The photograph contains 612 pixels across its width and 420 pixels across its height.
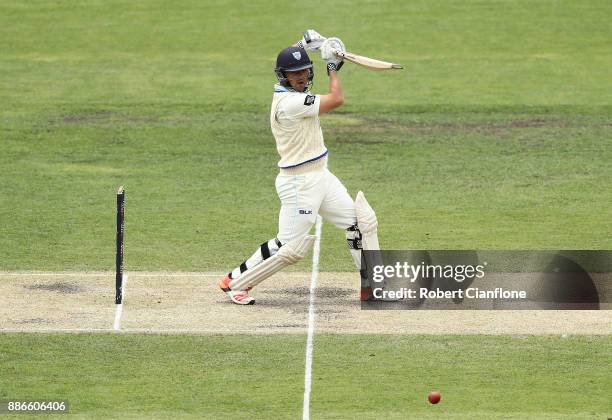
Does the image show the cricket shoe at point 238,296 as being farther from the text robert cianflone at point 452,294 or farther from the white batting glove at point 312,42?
the white batting glove at point 312,42

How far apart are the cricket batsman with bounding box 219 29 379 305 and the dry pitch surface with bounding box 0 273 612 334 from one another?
0.35 meters

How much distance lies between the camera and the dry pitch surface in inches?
498

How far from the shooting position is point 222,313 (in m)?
13.1

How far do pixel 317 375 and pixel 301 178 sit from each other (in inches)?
95.6

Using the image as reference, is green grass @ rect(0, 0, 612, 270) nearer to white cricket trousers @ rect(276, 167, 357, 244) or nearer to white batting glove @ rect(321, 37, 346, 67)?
white cricket trousers @ rect(276, 167, 357, 244)

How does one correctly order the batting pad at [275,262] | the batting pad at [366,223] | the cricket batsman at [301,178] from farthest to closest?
the batting pad at [366,223], the batting pad at [275,262], the cricket batsman at [301,178]

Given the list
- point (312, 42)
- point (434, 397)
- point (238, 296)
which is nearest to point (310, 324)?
point (238, 296)

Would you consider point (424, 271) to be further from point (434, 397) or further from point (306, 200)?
point (434, 397)

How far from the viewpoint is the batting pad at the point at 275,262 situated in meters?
13.2

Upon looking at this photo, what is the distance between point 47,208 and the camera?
17438 millimetres

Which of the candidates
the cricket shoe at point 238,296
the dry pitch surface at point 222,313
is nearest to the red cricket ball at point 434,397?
the dry pitch surface at point 222,313

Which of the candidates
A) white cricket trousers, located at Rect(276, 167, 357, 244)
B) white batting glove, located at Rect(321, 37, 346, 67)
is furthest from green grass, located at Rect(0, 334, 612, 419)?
white batting glove, located at Rect(321, 37, 346, 67)

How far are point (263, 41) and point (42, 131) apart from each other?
7.55 meters

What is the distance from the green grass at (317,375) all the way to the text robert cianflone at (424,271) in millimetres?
1414
